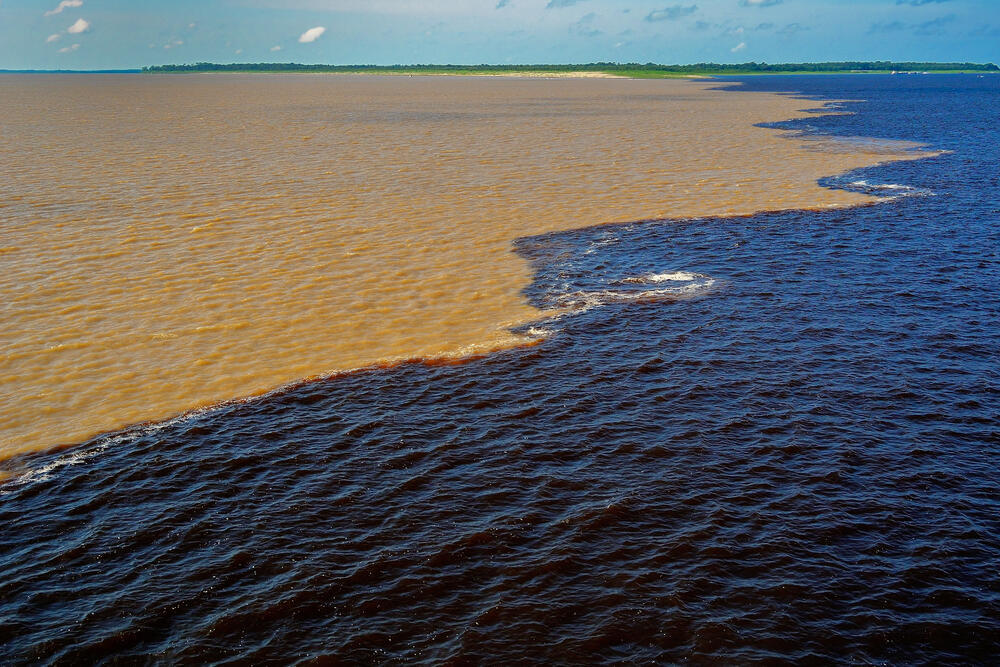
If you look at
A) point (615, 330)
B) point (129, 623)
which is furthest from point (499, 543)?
point (615, 330)

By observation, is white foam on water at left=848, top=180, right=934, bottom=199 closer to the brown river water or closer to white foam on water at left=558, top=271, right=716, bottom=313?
the brown river water

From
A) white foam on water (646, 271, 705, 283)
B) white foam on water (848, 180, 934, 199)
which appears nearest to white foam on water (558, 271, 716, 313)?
white foam on water (646, 271, 705, 283)

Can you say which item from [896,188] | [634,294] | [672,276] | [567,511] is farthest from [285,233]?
[896,188]

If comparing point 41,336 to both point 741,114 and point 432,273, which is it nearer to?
point 432,273

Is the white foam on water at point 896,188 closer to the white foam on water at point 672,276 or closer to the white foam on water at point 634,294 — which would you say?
the white foam on water at point 672,276

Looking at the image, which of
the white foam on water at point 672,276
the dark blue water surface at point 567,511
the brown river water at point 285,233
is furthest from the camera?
the white foam on water at point 672,276

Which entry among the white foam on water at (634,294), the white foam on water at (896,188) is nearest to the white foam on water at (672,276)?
the white foam on water at (634,294)
